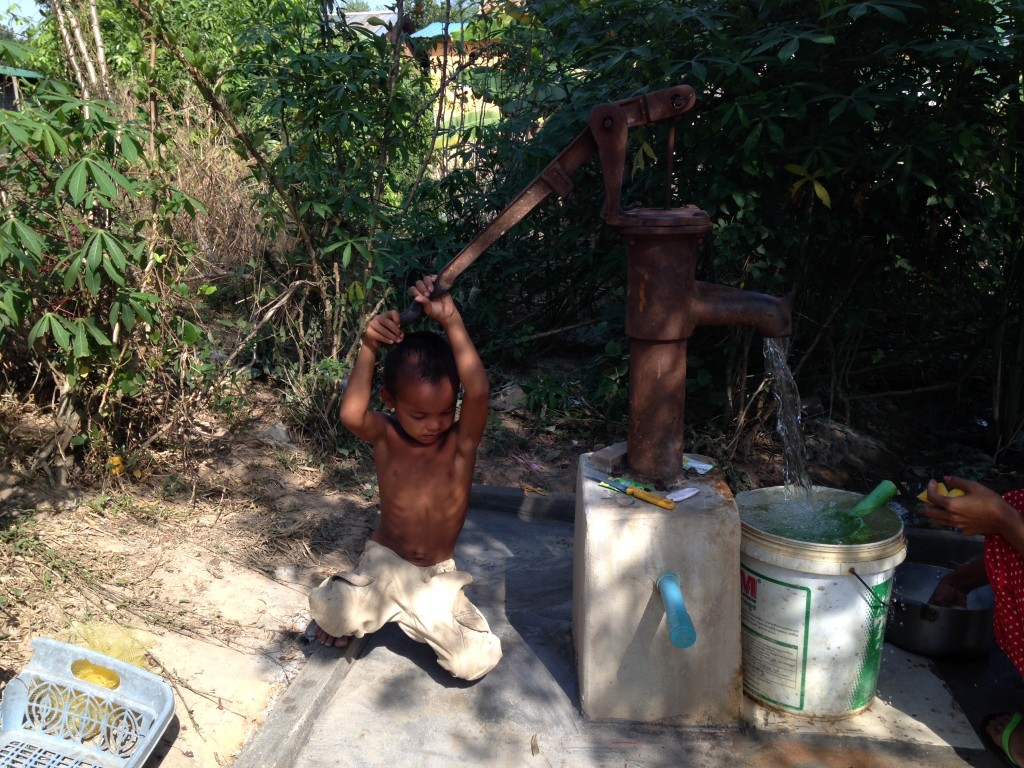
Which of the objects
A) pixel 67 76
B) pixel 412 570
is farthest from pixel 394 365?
pixel 67 76

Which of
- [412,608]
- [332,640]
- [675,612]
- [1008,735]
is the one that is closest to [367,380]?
[412,608]

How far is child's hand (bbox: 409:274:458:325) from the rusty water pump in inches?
0.9

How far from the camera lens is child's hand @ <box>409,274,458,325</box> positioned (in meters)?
2.21

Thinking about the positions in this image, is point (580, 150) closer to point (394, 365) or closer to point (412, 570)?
point (394, 365)

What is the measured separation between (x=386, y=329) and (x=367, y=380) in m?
0.22

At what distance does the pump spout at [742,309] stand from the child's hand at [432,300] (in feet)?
2.09

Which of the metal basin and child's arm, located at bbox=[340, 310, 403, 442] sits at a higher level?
child's arm, located at bbox=[340, 310, 403, 442]

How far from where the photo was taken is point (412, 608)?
8.40 ft

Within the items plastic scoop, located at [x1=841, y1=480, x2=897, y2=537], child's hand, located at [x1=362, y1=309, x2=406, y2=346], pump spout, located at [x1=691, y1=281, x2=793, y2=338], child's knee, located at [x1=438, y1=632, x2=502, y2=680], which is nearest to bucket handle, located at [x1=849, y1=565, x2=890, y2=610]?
plastic scoop, located at [x1=841, y1=480, x2=897, y2=537]

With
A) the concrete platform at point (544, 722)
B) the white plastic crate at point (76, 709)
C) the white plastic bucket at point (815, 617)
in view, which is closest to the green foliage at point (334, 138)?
the concrete platform at point (544, 722)

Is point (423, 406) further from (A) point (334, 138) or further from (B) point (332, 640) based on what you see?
(A) point (334, 138)

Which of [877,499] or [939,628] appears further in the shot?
[939,628]

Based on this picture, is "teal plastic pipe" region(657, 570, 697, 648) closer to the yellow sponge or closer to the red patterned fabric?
the yellow sponge

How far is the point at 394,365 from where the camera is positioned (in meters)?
2.44
